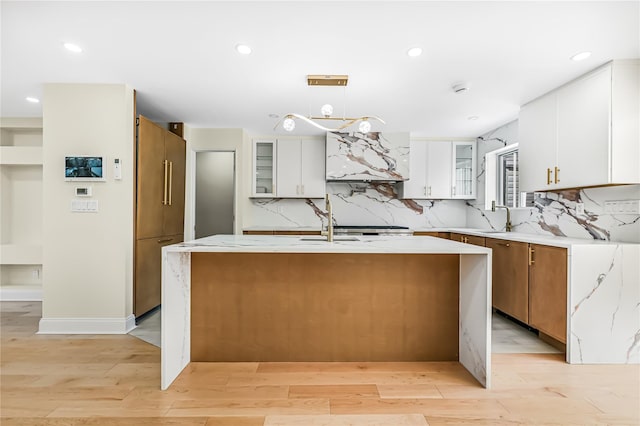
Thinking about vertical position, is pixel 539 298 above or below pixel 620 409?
above

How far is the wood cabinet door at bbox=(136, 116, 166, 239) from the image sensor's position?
3.29m

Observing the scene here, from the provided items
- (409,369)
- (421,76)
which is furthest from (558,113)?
(409,369)

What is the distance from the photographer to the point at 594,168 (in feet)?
8.64

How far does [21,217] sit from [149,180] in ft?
8.12

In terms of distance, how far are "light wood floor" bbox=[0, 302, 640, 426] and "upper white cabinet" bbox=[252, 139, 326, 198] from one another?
2827 mm

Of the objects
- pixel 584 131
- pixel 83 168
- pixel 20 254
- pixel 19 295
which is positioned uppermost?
pixel 584 131

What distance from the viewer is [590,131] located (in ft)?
8.80

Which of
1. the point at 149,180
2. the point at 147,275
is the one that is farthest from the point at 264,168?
the point at 147,275

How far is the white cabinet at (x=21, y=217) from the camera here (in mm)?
4332

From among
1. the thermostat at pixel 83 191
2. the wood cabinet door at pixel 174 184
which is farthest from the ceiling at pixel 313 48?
the thermostat at pixel 83 191

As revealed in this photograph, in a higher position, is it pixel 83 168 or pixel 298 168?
pixel 298 168

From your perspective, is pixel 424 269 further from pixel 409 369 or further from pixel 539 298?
pixel 539 298

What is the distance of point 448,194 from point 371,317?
10.5 ft

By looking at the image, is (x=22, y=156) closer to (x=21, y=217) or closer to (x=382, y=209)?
(x=21, y=217)
